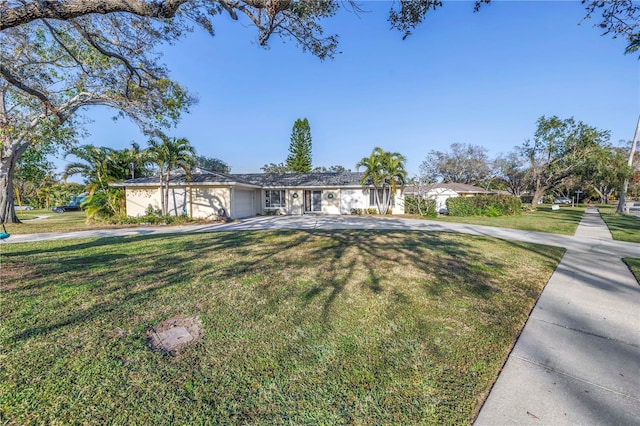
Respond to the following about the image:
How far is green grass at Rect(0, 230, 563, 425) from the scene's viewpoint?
1.94 metres

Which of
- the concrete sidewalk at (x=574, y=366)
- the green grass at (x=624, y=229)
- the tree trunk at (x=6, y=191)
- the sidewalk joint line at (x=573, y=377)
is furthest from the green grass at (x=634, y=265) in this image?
the tree trunk at (x=6, y=191)

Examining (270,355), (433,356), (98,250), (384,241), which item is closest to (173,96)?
(98,250)

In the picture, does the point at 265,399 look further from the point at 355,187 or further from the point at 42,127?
the point at 355,187

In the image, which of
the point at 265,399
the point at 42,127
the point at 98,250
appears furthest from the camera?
the point at 42,127

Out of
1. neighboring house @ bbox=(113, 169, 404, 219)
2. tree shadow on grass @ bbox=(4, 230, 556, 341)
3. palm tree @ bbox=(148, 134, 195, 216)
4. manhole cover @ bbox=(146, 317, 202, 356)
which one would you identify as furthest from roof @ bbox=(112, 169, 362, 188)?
manhole cover @ bbox=(146, 317, 202, 356)

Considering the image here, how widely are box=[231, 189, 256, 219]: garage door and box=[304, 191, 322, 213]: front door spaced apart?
4.28 meters

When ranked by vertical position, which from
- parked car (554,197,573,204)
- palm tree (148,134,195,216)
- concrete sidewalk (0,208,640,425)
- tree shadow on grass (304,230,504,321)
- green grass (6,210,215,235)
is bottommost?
concrete sidewalk (0,208,640,425)

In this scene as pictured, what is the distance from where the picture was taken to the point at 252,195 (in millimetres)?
20281

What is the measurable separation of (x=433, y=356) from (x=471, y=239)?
7.58m

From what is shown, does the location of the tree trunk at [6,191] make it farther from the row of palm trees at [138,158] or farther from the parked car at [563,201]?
the parked car at [563,201]

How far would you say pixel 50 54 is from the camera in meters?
10.4

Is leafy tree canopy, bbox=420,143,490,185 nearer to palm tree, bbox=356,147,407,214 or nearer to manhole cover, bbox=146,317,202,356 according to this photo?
palm tree, bbox=356,147,407,214

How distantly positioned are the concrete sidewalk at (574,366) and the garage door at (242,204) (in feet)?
52.2

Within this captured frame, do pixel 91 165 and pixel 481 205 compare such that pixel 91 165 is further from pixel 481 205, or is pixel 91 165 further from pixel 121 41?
pixel 481 205
